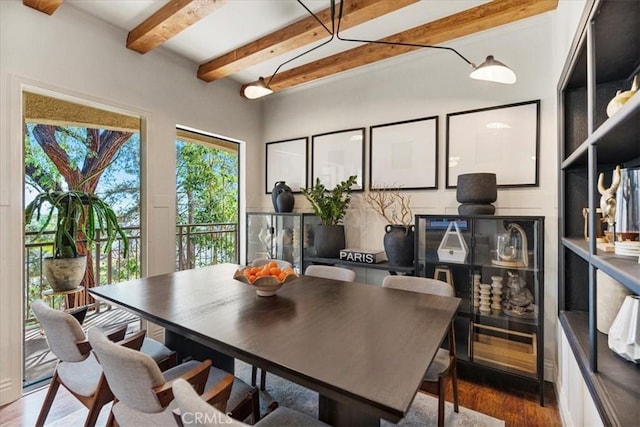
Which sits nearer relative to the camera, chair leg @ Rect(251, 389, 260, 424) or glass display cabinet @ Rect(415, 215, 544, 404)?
chair leg @ Rect(251, 389, 260, 424)

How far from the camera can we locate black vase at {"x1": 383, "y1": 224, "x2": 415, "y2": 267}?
8.91 ft

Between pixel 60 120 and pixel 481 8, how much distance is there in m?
3.82

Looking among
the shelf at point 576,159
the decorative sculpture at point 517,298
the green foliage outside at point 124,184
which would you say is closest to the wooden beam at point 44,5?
the green foliage outside at point 124,184

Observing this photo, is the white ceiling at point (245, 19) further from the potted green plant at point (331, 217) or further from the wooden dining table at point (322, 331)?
the wooden dining table at point (322, 331)

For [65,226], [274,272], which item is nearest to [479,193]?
[274,272]

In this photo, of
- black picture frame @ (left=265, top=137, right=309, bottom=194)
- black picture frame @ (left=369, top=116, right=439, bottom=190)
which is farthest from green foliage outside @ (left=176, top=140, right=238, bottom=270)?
black picture frame @ (left=369, top=116, right=439, bottom=190)

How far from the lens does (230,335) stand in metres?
1.22

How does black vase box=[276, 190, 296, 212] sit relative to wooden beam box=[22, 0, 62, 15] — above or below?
below

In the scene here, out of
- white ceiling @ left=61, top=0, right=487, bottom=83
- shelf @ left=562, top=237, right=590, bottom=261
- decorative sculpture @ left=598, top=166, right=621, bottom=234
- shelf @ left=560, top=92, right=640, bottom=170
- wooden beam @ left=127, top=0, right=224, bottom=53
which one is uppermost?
white ceiling @ left=61, top=0, right=487, bottom=83

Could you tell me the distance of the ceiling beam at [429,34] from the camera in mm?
2154

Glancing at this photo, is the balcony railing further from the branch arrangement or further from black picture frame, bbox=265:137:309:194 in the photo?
the branch arrangement

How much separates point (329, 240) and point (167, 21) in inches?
91.3

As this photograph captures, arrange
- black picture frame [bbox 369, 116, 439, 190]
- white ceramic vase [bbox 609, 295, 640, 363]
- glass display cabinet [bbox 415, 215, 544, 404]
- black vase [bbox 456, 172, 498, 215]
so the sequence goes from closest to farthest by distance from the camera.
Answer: white ceramic vase [bbox 609, 295, 640, 363], glass display cabinet [bbox 415, 215, 544, 404], black vase [bbox 456, 172, 498, 215], black picture frame [bbox 369, 116, 439, 190]

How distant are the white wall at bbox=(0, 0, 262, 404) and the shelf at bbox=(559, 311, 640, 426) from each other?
3.18 meters
